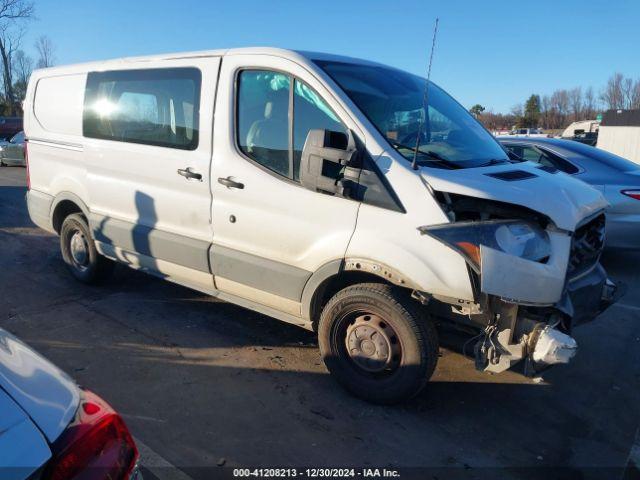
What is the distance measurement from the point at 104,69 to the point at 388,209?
11.4ft

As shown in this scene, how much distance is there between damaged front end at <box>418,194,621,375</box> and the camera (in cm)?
289

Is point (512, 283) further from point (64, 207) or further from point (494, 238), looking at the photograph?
point (64, 207)

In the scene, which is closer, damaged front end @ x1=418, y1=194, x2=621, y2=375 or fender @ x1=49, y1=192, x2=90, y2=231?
damaged front end @ x1=418, y1=194, x2=621, y2=375

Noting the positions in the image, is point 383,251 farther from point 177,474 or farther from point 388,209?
point 177,474

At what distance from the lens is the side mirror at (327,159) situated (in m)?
3.25

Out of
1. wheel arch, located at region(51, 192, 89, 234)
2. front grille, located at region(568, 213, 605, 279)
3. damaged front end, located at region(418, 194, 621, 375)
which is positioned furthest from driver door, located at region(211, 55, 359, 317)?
wheel arch, located at region(51, 192, 89, 234)

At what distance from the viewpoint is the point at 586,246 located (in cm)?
366

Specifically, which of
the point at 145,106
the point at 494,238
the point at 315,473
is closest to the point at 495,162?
the point at 494,238

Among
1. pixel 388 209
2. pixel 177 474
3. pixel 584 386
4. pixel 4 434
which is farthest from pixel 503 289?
Answer: pixel 4 434

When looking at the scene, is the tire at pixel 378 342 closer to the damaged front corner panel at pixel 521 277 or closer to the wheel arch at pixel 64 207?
the damaged front corner panel at pixel 521 277

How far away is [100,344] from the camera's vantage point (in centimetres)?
426

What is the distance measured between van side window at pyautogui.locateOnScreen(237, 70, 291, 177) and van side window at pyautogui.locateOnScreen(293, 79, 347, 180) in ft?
0.24

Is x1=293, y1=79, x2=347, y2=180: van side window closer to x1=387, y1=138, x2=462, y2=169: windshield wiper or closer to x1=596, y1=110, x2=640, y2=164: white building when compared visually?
x1=387, y1=138, x2=462, y2=169: windshield wiper

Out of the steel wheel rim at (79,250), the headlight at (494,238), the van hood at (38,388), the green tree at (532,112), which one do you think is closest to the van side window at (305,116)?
the headlight at (494,238)
